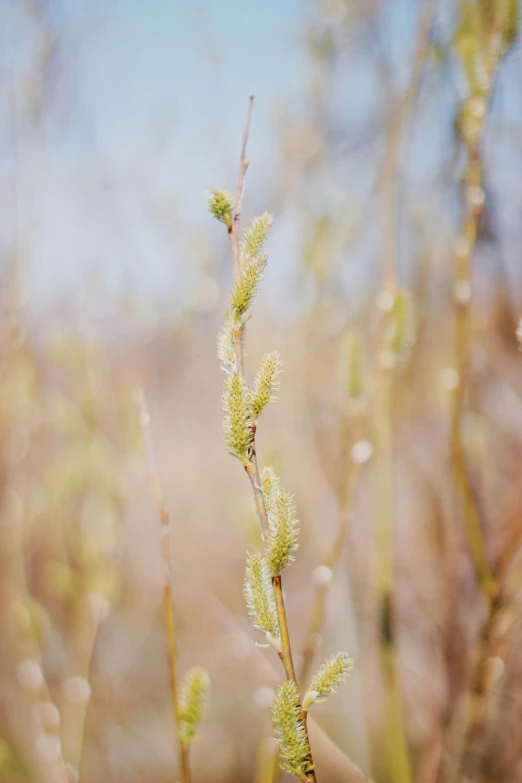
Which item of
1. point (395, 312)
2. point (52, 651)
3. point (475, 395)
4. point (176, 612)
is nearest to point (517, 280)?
point (475, 395)

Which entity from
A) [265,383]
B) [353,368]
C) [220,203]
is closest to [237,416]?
[265,383]

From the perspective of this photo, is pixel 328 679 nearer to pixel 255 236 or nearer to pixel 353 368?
pixel 255 236

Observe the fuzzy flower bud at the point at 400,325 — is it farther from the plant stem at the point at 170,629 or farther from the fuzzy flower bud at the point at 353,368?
the plant stem at the point at 170,629

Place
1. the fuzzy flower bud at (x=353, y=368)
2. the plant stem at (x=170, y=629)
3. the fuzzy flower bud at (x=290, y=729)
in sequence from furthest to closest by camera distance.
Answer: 1. the fuzzy flower bud at (x=353, y=368)
2. the plant stem at (x=170, y=629)
3. the fuzzy flower bud at (x=290, y=729)

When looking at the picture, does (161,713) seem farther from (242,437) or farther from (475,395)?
(242,437)

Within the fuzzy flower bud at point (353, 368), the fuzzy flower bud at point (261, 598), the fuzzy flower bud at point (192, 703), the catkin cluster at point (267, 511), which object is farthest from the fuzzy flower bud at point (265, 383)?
the fuzzy flower bud at point (353, 368)
